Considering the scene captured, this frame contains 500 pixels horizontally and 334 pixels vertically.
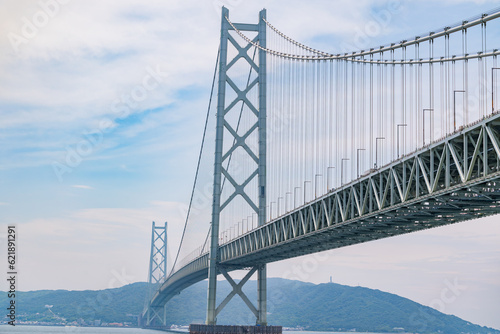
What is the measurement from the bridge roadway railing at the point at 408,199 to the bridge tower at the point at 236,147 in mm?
10184

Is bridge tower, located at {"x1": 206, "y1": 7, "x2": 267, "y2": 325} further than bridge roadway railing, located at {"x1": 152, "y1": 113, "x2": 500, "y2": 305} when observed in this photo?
Yes

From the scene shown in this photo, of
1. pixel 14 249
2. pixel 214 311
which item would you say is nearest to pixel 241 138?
pixel 214 311

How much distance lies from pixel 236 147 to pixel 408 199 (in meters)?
35.8

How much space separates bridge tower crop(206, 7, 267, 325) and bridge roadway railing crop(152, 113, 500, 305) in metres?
10.2

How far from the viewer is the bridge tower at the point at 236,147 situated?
67188mm

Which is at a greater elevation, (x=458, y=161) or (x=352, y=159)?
(x=352, y=159)

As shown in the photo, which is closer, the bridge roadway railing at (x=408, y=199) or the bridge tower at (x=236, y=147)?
the bridge roadway railing at (x=408, y=199)

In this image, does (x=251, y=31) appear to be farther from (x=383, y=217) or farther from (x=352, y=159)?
(x=383, y=217)

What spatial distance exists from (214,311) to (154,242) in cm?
12050

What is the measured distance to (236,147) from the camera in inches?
2751

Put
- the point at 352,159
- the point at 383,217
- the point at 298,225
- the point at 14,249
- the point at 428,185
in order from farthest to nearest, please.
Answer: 1. the point at 298,225
2. the point at 14,249
3. the point at 352,159
4. the point at 383,217
5. the point at 428,185

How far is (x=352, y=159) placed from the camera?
4253 centimetres

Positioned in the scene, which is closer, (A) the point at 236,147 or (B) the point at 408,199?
(B) the point at 408,199

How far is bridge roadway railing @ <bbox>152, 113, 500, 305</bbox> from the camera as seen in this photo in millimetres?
29469
